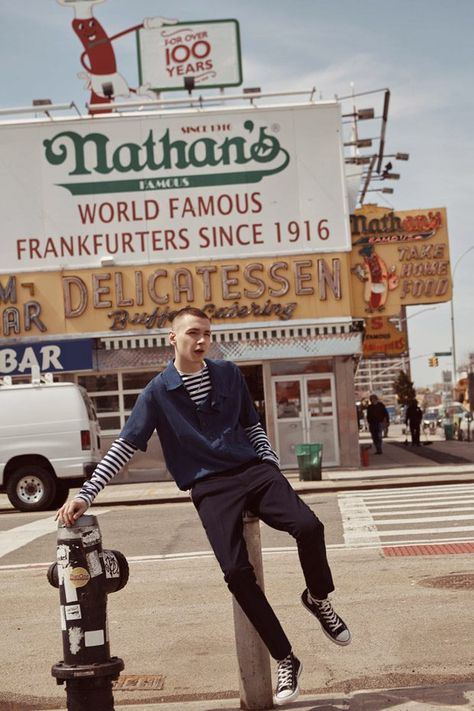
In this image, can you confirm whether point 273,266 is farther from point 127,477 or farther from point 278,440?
point 127,477

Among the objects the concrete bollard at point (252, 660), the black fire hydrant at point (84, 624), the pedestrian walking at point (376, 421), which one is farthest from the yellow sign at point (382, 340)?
the black fire hydrant at point (84, 624)

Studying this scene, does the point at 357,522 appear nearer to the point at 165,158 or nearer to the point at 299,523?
the point at 299,523

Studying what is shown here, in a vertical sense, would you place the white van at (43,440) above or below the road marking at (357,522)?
above

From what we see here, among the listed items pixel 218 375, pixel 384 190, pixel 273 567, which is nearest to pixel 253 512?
pixel 218 375

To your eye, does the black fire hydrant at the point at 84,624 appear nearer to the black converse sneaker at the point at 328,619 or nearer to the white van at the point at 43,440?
the black converse sneaker at the point at 328,619

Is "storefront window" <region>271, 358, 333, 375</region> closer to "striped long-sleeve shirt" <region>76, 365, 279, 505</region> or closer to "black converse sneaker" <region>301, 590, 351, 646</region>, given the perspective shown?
"striped long-sleeve shirt" <region>76, 365, 279, 505</region>

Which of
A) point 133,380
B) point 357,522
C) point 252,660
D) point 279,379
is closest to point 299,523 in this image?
point 252,660

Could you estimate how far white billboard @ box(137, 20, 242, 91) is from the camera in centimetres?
3144

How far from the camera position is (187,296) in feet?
Result: 94.8

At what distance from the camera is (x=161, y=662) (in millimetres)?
7008

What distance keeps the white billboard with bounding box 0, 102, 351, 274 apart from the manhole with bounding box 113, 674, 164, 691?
22.9 meters

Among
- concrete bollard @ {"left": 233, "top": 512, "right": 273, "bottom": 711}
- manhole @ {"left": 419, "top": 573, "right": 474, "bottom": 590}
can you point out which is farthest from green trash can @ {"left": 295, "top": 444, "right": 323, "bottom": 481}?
concrete bollard @ {"left": 233, "top": 512, "right": 273, "bottom": 711}

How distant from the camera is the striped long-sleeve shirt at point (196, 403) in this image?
551 cm

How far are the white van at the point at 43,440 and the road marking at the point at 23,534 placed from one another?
2.89 metres
